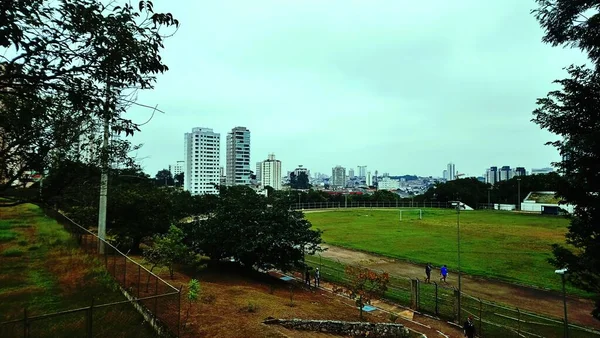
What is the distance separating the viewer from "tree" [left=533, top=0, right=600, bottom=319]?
11.6 meters

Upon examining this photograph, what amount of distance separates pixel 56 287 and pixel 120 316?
16.5ft

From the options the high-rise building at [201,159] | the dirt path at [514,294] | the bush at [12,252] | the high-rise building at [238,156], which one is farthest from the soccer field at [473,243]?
the high-rise building at [238,156]

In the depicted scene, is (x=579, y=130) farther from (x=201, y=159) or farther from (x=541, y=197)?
(x=201, y=159)

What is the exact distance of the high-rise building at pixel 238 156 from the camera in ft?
535

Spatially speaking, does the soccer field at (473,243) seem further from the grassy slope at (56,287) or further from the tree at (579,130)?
the grassy slope at (56,287)

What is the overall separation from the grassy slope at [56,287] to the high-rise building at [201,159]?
11742 centimetres

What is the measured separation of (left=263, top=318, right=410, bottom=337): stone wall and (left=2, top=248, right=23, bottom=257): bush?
14767mm

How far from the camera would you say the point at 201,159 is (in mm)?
141500

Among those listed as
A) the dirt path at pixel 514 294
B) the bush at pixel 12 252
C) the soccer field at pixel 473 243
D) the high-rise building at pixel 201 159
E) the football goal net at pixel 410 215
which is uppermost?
the high-rise building at pixel 201 159

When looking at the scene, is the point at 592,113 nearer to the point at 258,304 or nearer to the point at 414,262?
the point at 258,304

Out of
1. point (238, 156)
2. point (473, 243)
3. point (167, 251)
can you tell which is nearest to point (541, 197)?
point (473, 243)

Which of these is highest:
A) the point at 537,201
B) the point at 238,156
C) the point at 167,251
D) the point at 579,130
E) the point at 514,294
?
the point at 238,156

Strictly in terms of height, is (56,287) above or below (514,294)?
above

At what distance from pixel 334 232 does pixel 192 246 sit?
32.6 m
